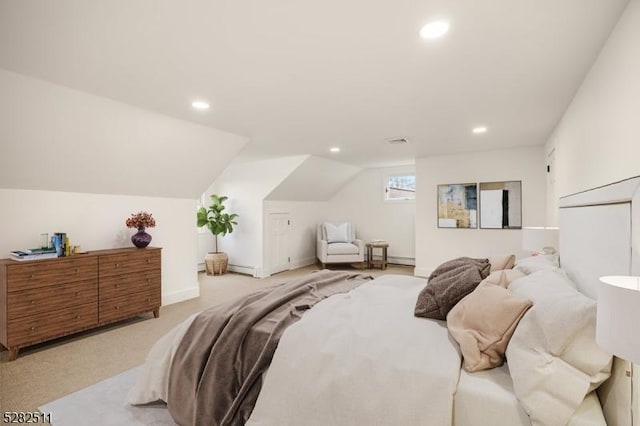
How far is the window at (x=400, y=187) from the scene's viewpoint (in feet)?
24.0

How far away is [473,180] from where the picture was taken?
18.0ft

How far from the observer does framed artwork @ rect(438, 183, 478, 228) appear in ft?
18.0

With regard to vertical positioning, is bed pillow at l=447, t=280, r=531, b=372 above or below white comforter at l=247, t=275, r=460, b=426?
Answer: above

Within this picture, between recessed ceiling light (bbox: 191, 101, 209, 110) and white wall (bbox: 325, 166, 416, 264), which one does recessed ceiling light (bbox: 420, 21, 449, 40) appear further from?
white wall (bbox: 325, 166, 416, 264)

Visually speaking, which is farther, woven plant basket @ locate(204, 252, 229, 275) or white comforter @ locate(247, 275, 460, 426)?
woven plant basket @ locate(204, 252, 229, 275)

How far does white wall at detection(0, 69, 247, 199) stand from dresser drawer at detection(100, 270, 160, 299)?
1059 mm

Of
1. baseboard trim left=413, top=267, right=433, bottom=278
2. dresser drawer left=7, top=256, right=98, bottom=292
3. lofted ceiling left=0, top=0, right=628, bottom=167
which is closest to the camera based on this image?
lofted ceiling left=0, top=0, right=628, bottom=167

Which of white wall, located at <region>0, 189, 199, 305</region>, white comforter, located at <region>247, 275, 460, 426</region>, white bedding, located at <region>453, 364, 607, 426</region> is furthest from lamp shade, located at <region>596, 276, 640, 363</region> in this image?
white wall, located at <region>0, 189, 199, 305</region>

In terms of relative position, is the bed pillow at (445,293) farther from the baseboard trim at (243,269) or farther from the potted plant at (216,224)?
the potted plant at (216,224)

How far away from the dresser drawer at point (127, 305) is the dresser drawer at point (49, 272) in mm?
354

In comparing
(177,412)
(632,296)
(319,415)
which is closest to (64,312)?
(177,412)

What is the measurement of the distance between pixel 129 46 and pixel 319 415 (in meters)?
2.35

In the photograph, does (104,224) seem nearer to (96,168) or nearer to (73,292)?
(96,168)

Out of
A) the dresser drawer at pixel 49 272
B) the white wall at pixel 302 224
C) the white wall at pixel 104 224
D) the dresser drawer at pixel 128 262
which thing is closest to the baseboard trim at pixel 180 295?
the white wall at pixel 104 224
